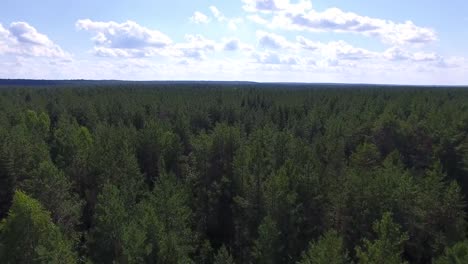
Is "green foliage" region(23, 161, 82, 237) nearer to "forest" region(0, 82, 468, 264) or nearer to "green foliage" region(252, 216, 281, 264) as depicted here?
"forest" region(0, 82, 468, 264)

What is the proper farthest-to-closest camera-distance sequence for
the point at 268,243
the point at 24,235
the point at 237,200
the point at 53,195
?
the point at 237,200, the point at 53,195, the point at 268,243, the point at 24,235

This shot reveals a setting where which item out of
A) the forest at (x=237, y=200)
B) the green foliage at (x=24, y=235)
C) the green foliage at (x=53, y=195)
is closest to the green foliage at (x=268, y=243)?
the forest at (x=237, y=200)

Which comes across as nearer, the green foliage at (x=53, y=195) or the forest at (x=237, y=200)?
the forest at (x=237, y=200)

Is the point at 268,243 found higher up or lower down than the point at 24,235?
lower down

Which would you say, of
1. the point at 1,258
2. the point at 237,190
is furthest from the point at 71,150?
the point at 1,258

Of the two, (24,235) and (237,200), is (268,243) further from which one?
(24,235)

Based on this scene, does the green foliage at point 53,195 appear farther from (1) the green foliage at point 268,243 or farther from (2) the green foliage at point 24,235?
(1) the green foliage at point 268,243

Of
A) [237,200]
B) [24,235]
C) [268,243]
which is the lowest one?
[268,243]

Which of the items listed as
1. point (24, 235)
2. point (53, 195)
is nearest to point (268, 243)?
point (24, 235)

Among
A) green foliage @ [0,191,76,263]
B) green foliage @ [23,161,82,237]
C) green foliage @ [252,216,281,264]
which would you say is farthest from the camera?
green foliage @ [23,161,82,237]

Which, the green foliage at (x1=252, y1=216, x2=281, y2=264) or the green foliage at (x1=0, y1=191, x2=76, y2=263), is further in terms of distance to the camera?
the green foliage at (x1=252, y1=216, x2=281, y2=264)

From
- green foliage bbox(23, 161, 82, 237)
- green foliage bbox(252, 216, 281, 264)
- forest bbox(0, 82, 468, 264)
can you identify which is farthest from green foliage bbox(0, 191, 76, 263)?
green foliage bbox(252, 216, 281, 264)

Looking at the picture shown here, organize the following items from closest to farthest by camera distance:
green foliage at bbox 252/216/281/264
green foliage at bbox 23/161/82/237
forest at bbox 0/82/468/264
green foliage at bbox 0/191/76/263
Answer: green foliage at bbox 0/191/76/263 < forest at bbox 0/82/468/264 < green foliage at bbox 252/216/281/264 < green foliage at bbox 23/161/82/237
